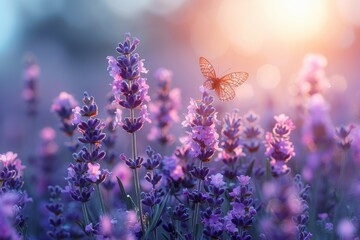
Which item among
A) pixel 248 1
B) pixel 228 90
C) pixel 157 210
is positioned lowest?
pixel 157 210

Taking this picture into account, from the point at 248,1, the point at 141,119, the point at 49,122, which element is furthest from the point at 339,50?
the point at 141,119

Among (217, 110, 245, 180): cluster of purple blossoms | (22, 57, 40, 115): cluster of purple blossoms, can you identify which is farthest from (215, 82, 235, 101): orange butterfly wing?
(22, 57, 40, 115): cluster of purple blossoms

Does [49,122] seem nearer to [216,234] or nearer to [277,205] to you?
[216,234]

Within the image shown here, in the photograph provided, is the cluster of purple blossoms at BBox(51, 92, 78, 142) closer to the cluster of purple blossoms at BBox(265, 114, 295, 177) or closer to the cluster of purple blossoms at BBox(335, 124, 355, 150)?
the cluster of purple blossoms at BBox(265, 114, 295, 177)

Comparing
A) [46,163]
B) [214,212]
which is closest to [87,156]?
[214,212]

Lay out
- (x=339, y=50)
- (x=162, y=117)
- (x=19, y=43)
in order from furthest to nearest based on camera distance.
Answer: (x=19, y=43) < (x=339, y=50) < (x=162, y=117)

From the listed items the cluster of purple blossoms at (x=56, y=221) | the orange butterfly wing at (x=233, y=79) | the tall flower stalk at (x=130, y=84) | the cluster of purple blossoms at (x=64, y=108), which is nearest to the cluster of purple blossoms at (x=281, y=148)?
the orange butterfly wing at (x=233, y=79)
